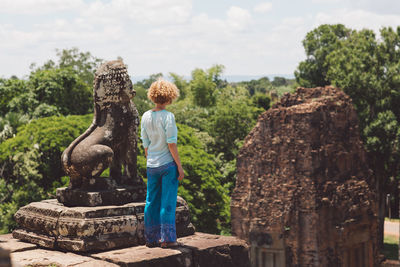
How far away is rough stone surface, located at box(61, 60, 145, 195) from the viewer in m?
Result: 5.35

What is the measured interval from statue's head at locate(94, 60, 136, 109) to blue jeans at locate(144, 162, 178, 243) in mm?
998

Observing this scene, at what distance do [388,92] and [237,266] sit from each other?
77.2ft

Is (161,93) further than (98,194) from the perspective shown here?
No

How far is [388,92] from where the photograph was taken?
27.2m

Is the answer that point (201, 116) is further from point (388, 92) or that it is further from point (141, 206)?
point (141, 206)

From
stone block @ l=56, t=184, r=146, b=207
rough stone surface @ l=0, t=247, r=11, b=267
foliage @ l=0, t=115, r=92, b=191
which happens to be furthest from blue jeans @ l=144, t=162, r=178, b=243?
foliage @ l=0, t=115, r=92, b=191

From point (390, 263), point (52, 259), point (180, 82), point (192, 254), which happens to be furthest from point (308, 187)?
point (180, 82)

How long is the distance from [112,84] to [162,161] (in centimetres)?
113

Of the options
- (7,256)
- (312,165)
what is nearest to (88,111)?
(312,165)

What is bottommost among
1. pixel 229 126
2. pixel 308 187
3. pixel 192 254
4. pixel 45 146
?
pixel 308 187

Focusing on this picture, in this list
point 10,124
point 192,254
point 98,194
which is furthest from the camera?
point 10,124

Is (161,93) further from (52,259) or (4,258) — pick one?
(4,258)

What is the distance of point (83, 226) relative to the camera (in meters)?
4.91

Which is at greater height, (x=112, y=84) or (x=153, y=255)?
(x=112, y=84)
